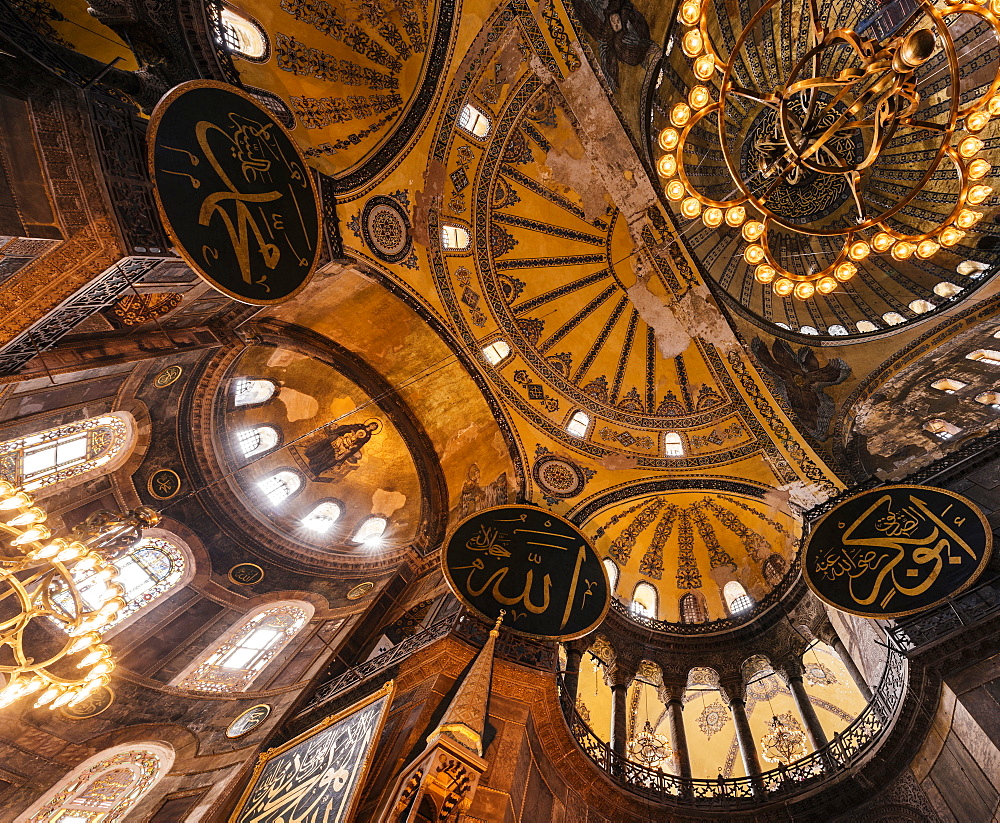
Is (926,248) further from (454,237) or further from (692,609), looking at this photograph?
(692,609)

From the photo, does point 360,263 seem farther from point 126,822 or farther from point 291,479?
point 126,822

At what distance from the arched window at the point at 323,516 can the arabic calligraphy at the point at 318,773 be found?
5083 millimetres

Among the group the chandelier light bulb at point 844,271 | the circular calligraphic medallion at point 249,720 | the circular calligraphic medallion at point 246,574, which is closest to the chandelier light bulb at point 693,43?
the chandelier light bulb at point 844,271

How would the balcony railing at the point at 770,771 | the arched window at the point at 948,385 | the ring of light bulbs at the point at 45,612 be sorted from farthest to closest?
1. the arched window at the point at 948,385
2. the balcony railing at the point at 770,771
3. the ring of light bulbs at the point at 45,612

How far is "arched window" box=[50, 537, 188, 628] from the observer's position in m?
7.07

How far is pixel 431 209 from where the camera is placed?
29.0ft

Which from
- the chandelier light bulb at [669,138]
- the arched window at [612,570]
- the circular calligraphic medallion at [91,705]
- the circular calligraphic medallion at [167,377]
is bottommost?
the circular calligraphic medallion at [91,705]

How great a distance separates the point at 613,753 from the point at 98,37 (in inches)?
390

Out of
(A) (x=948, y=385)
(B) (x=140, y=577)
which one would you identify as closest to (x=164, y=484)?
(B) (x=140, y=577)

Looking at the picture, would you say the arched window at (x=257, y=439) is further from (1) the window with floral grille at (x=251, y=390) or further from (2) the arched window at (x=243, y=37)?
(2) the arched window at (x=243, y=37)

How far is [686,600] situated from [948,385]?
6.05m

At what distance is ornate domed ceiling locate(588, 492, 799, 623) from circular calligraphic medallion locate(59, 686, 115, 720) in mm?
7707

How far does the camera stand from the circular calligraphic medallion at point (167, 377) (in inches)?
307

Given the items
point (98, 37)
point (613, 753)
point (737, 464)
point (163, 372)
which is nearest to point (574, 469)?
point (737, 464)
